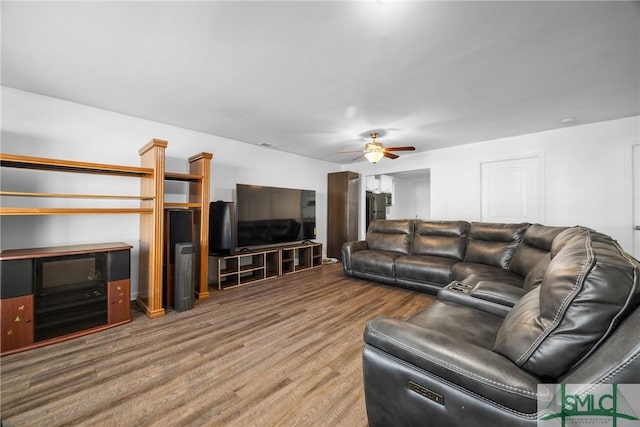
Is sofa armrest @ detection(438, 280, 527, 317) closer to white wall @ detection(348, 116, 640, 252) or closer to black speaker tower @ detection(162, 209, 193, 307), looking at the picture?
black speaker tower @ detection(162, 209, 193, 307)

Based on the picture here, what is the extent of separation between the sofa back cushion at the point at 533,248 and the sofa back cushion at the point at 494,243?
0.20m

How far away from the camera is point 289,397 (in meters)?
1.54

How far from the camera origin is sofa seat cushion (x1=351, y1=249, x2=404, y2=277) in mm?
3725

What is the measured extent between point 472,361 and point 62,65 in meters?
3.52

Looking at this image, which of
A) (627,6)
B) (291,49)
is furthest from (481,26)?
(291,49)

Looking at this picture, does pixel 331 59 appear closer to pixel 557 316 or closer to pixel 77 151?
pixel 557 316

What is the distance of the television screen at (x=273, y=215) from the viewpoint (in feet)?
13.4

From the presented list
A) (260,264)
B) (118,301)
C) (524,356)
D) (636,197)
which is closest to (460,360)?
(524,356)

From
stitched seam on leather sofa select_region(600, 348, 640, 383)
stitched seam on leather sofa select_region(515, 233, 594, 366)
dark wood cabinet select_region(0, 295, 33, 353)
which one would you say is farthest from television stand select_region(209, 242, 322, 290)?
stitched seam on leather sofa select_region(600, 348, 640, 383)

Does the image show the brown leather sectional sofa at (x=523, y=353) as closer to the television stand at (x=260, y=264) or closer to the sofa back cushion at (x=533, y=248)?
the sofa back cushion at (x=533, y=248)

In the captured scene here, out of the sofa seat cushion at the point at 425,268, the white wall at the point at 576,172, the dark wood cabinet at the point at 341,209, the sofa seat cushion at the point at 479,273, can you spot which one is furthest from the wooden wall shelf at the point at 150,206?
the white wall at the point at 576,172

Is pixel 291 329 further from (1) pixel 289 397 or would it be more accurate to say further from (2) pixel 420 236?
(2) pixel 420 236

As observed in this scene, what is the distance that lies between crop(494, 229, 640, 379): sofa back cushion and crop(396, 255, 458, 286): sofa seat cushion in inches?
96.4

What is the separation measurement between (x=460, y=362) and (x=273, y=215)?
3872mm
